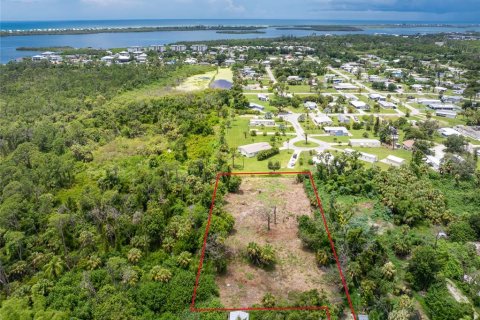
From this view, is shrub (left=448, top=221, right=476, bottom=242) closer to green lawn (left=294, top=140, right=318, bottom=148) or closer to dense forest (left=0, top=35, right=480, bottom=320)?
dense forest (left=0, top=35, right=480, bottom=320)

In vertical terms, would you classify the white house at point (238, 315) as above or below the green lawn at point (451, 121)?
below

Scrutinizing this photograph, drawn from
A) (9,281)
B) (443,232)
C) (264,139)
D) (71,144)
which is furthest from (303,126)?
(9,281)

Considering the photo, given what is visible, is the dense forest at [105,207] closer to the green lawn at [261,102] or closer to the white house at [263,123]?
the white house at [263,123]

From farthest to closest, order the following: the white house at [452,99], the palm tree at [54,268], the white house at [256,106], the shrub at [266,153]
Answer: the white house at [452,99] → the white house at [256,106] → the shrub at [266,153] → the palm tree at [54,268]

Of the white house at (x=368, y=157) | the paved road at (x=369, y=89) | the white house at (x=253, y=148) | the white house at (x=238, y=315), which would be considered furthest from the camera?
the paved road at (x=369, y=89)

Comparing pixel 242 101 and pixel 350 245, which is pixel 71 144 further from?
pixel 350 245

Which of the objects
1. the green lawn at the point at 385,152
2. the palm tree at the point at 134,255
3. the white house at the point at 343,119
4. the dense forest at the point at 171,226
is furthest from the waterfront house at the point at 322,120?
the palm tree at the point at 134,255

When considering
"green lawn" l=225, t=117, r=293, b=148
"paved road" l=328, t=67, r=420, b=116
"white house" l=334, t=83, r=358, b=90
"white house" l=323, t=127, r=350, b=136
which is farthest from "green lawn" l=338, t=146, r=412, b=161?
"white house" l=334, t=83, r=358, b=90
